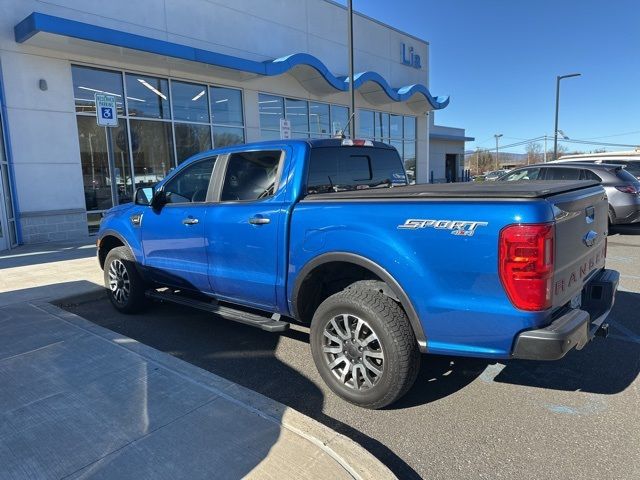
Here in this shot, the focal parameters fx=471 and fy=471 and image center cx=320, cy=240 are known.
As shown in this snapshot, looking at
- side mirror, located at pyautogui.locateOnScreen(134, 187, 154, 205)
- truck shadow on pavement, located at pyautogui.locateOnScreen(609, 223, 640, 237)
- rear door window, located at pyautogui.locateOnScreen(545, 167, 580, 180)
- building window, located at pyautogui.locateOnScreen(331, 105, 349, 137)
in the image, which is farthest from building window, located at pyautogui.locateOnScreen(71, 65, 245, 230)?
truck shadow on pavement, located at pyautogui.locateOnScreen(609, 223, 640, 237)

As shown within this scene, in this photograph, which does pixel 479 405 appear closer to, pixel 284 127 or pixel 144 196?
pixel 144 196

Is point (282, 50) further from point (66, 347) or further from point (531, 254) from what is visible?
point (531, 254)

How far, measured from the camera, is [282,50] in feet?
53.5

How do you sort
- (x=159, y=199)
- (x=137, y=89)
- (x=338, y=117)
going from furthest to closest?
1. (x=338, y=117)
2. (x=137, y=89)
3. (x=159, y=199)

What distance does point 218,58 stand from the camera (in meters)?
12.6

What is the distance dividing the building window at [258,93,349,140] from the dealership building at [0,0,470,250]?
0.05 metres

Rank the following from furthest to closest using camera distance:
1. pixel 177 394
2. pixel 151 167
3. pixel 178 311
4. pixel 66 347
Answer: pixel 151 167 → pixel 178 311 → pixel 66 347 → pixel 177 394

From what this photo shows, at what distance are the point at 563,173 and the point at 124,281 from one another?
9.30 metres

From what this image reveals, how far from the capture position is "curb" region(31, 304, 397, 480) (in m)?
2.53

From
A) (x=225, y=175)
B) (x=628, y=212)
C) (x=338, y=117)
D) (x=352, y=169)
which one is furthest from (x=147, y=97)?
(x=628, y=212)

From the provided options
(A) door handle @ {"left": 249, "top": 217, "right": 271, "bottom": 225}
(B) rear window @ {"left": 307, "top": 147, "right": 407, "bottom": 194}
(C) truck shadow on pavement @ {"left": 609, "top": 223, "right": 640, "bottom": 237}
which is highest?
(B) rear window @ {"left": 307, "top": 147, "right": 407, "bottom": 194}

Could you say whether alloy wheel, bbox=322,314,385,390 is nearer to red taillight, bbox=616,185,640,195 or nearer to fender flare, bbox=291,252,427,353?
fender flare, bbox=291,252,427,353

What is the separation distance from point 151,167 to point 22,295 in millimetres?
7255

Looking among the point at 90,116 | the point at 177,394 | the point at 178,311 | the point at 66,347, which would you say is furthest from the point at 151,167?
the point at 177,394
